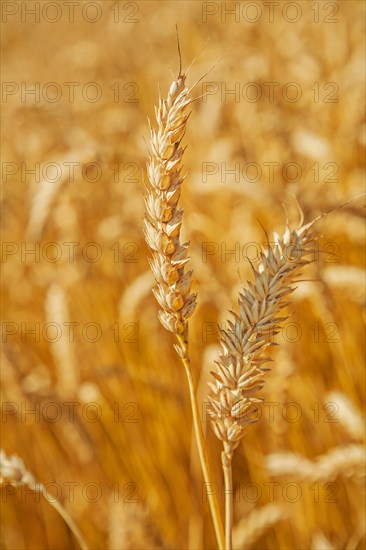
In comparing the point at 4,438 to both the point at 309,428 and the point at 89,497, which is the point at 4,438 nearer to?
the point at 89,497

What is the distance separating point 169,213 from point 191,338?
0.83m

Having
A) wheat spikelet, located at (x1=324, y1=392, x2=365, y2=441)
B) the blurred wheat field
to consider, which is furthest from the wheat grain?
wheat spikelet, located at (x1=324, y1=392, x2=365, y2=441)

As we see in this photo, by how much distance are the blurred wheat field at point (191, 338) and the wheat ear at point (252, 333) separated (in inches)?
3.4

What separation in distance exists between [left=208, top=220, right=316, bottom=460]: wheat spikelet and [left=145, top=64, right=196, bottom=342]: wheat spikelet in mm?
54

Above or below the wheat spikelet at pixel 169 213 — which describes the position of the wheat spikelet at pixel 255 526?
below

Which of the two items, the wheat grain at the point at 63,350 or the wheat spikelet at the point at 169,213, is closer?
the wheat spikelet at the point at 169,213

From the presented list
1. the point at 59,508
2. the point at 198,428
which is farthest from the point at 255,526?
the point at 198,428

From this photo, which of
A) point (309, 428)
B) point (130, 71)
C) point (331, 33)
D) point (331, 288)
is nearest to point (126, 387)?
point (309, 428)

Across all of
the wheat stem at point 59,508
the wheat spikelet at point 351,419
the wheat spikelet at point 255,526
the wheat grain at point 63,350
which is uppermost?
the wheat grain at point 63,350

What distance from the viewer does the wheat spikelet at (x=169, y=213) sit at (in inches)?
19.4

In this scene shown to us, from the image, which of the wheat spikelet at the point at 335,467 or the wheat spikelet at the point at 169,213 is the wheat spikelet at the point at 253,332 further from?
the wheat spikelet at the point at 335,467

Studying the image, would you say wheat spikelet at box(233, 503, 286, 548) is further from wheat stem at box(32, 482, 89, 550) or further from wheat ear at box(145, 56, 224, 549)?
wheat ear at box(145, 56, 224, 549)

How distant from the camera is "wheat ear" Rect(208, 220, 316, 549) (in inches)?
19.4

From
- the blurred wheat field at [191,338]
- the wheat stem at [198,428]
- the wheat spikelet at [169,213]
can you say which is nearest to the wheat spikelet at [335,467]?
the blurred wheat field at [191,338]
